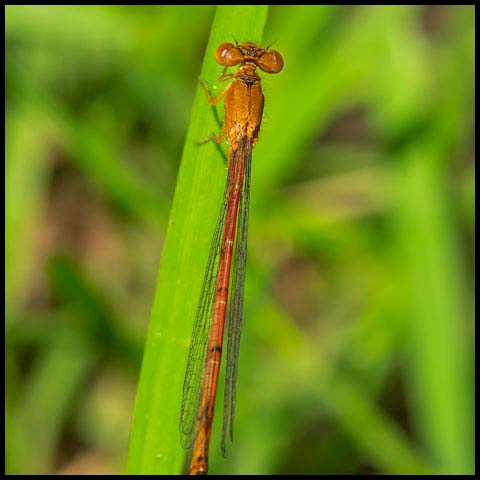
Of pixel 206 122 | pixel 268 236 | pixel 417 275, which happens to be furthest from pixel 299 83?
pixel 206 122

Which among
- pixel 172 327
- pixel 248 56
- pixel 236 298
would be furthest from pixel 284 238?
pixel 172 327

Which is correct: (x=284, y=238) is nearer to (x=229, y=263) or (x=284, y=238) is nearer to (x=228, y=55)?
(x=229, y=263)

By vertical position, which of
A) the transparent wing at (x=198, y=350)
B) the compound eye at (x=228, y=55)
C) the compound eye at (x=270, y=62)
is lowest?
the transparent wing at (x=198, y=350)

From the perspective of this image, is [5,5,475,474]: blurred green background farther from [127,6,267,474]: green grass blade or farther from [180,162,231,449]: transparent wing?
[127,6,267,474]: green grass blade

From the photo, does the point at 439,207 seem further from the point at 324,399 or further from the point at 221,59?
the point at 221,59

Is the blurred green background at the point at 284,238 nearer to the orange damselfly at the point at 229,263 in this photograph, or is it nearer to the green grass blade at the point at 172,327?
the orange damselfly at the point at 229,263

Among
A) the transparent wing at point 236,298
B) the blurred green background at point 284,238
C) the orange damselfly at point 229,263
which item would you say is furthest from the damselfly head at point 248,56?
the blurred green background at point 284,238
